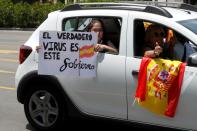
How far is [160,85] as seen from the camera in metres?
5.98

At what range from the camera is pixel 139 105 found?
6.17 m

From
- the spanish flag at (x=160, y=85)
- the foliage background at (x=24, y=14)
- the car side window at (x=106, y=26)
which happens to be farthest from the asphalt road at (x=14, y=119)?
the foliage background at (x=24, y=14)

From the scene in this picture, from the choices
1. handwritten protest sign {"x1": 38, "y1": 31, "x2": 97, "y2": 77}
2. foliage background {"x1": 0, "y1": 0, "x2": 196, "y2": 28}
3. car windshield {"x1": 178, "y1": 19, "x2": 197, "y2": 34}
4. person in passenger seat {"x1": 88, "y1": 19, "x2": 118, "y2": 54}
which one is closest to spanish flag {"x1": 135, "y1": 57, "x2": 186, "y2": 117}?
car windshield {"x1": 178, "y1": 19, "x2": 197, "y2": 34}

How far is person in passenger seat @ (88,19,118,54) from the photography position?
21.3 feet

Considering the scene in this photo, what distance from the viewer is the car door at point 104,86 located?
20.7 ft

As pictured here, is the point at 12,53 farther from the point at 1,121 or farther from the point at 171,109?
the point at 171,109

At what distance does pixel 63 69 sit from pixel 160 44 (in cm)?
126

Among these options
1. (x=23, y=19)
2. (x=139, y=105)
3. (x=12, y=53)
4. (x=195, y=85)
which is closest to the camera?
(x=195, y=85)

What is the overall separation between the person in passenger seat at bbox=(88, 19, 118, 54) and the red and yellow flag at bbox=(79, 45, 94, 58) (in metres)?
0.06

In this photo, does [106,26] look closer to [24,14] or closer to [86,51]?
[86,51]

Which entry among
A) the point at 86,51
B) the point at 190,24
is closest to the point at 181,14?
the point at 190,24

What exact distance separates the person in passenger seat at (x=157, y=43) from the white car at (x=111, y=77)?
0.09 metres

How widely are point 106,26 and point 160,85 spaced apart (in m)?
A: 1.15

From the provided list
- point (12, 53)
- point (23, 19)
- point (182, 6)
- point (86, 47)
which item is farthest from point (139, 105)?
point (23, 19)
